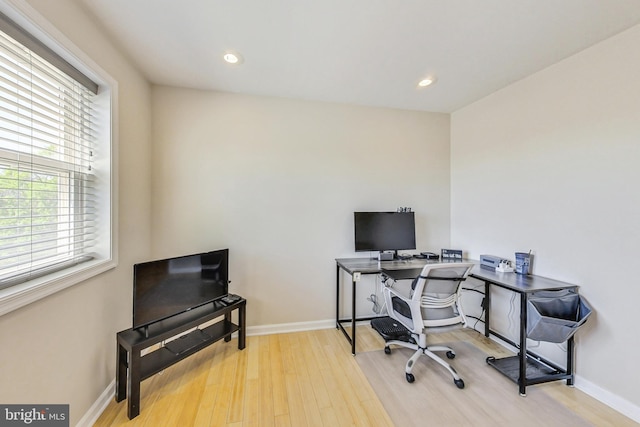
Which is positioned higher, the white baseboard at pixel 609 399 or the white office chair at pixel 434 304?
the white office chair at pixel 434 304

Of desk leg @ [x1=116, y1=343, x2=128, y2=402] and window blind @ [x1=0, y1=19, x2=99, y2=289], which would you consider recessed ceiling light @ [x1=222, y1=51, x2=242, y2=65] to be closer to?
window blind @ [x1=0, y1=19, x2=99, y2=289]

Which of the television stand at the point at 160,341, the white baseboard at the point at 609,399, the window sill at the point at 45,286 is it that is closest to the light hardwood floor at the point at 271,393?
the white baseboard at the point at 609,399

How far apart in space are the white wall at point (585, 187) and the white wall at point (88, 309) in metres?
3.49

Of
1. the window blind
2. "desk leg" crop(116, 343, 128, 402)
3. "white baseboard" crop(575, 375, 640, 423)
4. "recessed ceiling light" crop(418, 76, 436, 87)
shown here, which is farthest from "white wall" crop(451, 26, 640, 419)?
the window blind

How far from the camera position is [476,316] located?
2.80 metres

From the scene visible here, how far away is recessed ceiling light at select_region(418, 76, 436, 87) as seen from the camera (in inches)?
90.0

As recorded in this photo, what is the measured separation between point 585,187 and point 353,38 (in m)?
2.11

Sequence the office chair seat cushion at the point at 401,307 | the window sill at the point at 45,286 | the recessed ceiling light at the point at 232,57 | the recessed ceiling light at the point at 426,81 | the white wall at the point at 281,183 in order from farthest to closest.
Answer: the white wall at the point at 281,183 → the recessed ceiling light at the point at 426,81 → the office chair seat cushion at the point at 401,307 → the recessed ceiling light at the point at 232,57 → the window sill at the point at 45,286

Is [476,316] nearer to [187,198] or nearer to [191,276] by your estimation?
[191,276]

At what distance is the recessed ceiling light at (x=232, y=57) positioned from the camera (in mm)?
1912

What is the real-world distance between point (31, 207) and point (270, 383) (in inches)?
75.0

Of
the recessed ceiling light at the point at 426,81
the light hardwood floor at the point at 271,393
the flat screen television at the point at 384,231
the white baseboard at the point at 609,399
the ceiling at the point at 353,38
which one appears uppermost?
the recessed ceiling light at the point at 426,81

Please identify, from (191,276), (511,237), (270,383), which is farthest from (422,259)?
(191,276)

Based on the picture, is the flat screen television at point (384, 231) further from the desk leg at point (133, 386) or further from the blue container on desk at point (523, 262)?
the desk leg at point (133, 386)
